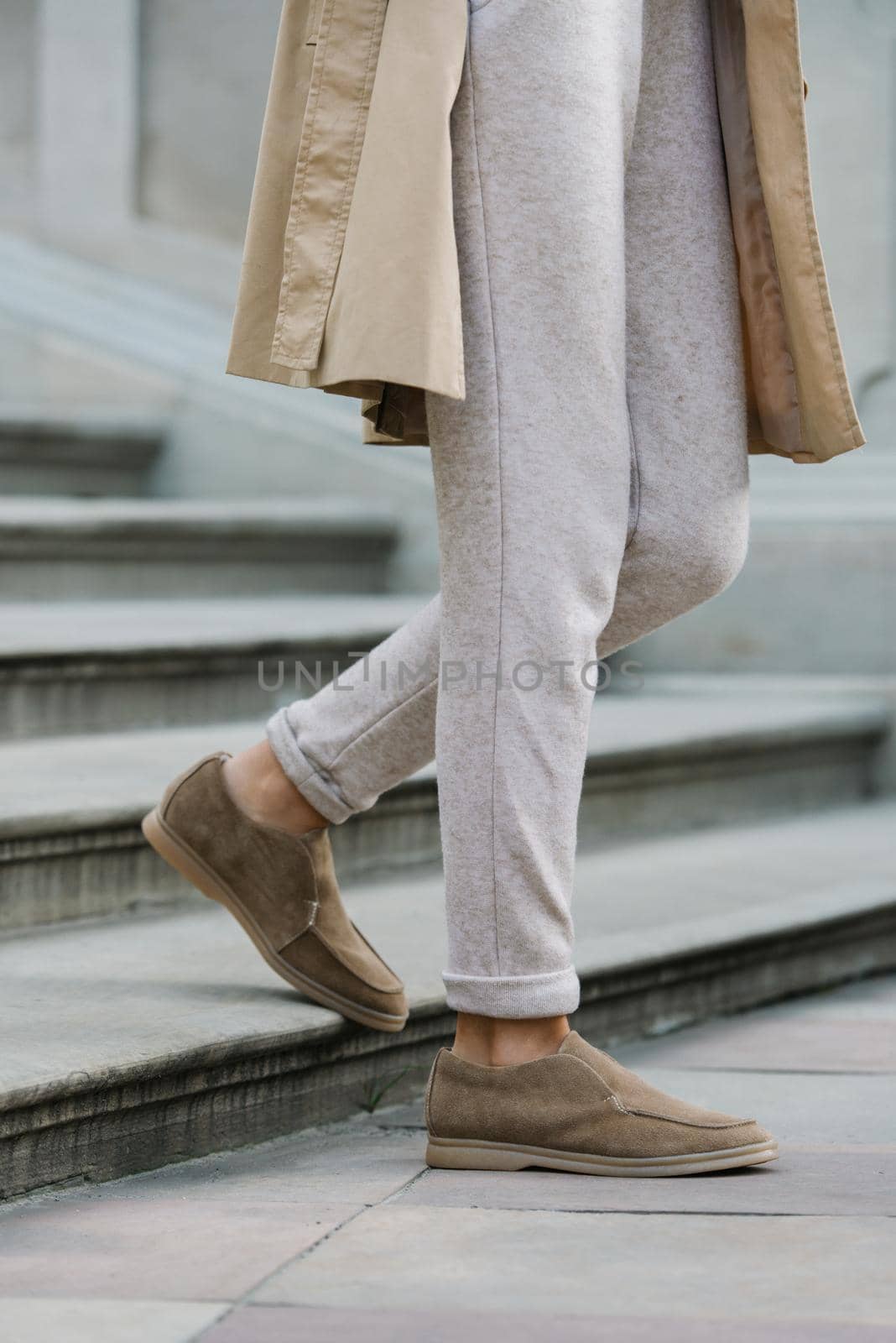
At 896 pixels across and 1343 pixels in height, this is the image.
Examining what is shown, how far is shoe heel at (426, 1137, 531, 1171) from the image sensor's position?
1623 millimetres

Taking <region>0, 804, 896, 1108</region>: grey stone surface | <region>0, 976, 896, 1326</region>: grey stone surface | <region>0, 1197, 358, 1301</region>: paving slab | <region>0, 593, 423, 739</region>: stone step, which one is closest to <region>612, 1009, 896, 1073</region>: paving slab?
<region>0, 804, 896, 1108</region>: grey stone surface

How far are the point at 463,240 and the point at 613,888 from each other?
1.31m

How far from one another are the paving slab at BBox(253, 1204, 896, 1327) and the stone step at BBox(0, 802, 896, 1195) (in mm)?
283

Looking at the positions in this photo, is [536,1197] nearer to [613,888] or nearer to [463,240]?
[463,240]

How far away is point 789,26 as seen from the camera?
1.63m

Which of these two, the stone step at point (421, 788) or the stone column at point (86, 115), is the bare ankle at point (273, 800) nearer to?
the stone step at point (421, 788)

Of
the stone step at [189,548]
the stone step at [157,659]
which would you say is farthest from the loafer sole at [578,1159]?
the stone step at [189,548]

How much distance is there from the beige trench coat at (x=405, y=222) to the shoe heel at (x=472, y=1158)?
0.68 metres

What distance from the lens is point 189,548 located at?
11.5ft

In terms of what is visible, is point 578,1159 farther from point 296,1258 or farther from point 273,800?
point 273,800

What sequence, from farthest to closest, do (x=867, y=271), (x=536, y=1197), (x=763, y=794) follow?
(x=867, y=271) < (x=763, y=794) < (x=536, y=1197)

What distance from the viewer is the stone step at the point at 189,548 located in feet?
Result: 10.6

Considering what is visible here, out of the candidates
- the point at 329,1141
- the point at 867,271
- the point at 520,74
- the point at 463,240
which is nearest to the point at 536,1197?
the point at 329,1141

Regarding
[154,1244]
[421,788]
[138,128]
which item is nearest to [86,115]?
[138,128]
